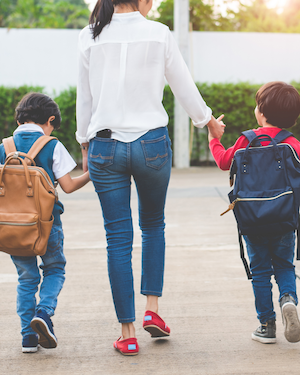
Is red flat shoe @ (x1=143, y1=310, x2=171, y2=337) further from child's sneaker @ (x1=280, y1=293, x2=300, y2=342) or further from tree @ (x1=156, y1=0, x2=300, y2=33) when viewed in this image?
tree @ (x1=156, y1=0, x2=300, y2=33)

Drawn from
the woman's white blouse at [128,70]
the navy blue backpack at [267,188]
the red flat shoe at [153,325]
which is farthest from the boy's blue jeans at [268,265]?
the woman's white blouse at [128,70]

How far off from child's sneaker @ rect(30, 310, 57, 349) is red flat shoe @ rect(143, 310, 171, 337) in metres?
0.47

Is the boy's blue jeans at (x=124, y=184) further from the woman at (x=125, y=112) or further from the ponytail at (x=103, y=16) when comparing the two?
the ponytail at (x=103, y=16)

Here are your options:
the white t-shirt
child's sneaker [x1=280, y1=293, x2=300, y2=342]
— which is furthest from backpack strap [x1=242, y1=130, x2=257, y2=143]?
the white t-shirt

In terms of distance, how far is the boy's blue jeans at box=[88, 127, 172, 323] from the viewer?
2.28 m

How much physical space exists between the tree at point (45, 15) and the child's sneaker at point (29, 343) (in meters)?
21.1

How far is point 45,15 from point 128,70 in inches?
1517

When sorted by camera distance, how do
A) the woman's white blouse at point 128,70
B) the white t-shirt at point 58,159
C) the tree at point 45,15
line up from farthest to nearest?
the tree at point 45,15, the white t-shirt at point 58,159, the woman's white blouse at point 128,70

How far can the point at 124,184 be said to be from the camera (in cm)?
237

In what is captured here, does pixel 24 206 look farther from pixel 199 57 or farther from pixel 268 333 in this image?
pixel 199 57

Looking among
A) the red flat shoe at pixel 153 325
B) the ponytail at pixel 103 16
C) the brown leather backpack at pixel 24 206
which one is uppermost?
the ponytail at pixel 103 16

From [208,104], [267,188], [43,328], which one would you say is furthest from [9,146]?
[208,104]

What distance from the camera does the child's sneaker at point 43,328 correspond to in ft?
7.43

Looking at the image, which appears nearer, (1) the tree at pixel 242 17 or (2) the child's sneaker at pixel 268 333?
(2) the child's sneaker at pixel 268 333
